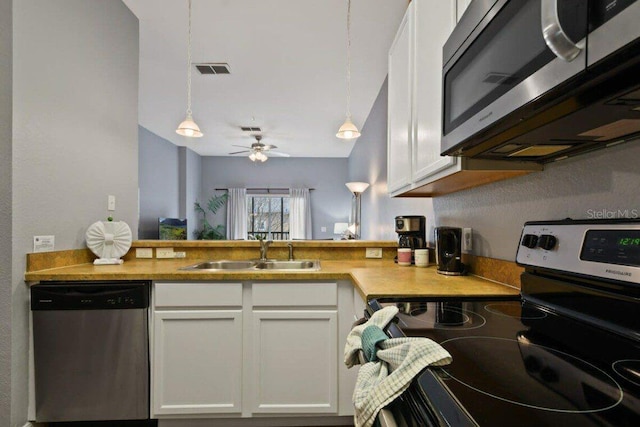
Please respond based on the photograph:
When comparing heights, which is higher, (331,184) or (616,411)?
(331,184)

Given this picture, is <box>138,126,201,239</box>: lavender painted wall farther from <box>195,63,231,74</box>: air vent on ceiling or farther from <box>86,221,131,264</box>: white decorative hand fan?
<box>86,221,131,264</box>: white decorative hand fan

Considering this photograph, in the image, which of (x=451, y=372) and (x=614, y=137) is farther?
(x=614, y=137)

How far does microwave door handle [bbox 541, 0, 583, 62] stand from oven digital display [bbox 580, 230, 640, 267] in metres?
0.43

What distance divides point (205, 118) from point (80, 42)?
2.94 m

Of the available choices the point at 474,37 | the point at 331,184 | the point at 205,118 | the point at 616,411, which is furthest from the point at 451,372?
the point at 331,184

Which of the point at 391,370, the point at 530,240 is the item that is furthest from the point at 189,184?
the point at 391,370

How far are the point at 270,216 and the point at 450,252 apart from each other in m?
6.81

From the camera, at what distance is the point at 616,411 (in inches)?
18.0

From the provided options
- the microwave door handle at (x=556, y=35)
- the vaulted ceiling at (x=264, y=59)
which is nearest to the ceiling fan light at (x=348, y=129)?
the vaulted ceiling at (x=264, y=59)

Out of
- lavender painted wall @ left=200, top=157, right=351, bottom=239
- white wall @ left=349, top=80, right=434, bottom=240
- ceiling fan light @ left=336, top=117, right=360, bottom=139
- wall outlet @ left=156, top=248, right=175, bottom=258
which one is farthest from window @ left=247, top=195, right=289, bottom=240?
wall outlet @ left=156, top=248, right=175, bottom=258

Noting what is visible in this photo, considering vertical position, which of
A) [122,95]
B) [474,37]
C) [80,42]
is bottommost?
[474,37]

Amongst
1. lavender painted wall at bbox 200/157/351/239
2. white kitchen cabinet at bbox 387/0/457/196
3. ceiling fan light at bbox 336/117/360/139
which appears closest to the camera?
white kitchen cabinet at bbox 387/0/457/196

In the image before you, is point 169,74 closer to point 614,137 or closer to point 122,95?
point 122,95

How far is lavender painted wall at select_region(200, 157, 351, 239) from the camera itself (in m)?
7.96
